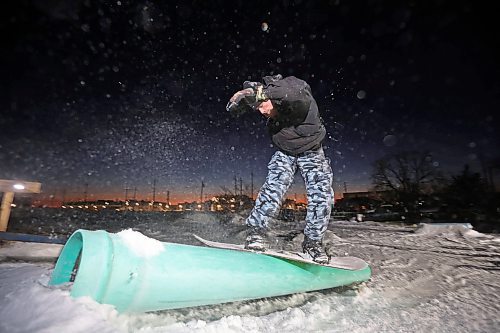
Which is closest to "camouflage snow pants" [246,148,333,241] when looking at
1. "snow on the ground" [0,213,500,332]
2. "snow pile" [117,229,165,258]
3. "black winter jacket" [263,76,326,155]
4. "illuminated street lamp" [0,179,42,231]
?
→ "black winter jacket" [263,76,326,155]

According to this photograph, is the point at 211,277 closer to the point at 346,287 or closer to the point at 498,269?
the point at 346,287

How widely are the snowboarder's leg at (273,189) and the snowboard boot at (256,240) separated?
0.15ft

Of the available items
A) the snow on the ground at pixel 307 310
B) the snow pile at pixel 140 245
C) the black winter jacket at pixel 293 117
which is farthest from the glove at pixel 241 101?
the snow on the ground at pixel 307 310

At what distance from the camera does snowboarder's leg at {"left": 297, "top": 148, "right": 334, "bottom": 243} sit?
8.72 ft

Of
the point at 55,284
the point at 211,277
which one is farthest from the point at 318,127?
the point at 55,284

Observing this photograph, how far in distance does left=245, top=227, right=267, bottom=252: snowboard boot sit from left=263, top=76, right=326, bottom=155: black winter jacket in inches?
34.4

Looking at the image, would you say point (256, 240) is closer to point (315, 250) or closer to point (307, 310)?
point (315, 250)

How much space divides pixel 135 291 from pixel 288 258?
1.06 meters

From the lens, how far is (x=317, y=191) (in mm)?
2678

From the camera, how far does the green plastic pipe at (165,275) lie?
3.92 ft

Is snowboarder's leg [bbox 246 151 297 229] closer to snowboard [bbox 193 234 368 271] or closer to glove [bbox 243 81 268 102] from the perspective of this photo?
snowboard [bbox 193 234 368 271]

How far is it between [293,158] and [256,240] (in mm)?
959

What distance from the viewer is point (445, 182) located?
3075 cm

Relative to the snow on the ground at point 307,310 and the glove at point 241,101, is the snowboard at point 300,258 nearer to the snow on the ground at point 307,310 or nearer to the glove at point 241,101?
the snow on the ground at point 307,310
